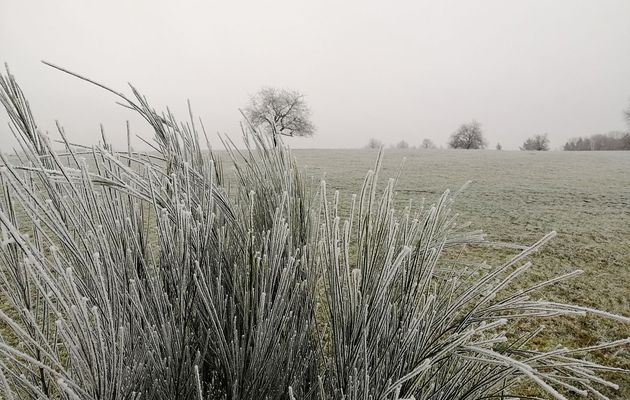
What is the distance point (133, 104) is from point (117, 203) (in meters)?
0.38

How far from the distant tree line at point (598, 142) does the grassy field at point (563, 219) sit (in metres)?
37.7

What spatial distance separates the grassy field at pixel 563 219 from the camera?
4.68m

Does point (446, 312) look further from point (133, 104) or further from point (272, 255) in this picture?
point (133, 104)

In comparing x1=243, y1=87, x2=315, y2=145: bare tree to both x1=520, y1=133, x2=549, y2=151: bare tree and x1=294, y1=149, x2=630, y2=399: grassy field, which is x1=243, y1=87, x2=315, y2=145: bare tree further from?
x1=520, y1=133, x2=549, y2=151: bare tree

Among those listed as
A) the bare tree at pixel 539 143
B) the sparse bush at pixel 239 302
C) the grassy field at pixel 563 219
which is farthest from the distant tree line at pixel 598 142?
the sparse bush at pixel 239 302

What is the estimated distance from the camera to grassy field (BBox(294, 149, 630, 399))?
15.4ft

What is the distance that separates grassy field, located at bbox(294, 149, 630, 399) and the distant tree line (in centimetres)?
3766

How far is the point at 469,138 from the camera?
5603 cm

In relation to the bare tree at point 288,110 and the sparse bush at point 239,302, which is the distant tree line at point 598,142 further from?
the sparse bush at point 239,302

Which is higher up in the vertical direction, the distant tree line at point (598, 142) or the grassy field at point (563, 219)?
the distant tree line at point (598, 142)

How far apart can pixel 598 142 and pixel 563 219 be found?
189 feet

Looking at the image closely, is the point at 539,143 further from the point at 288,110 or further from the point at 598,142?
the point at 288,110

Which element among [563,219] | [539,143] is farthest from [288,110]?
[539,143]

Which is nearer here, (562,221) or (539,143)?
(562,221)
